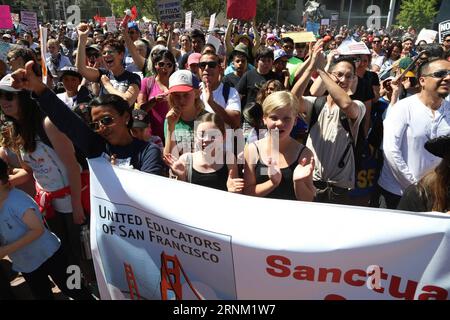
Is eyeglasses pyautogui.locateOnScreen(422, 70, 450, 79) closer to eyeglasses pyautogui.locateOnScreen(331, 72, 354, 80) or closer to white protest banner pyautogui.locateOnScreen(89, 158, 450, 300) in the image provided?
eyeglasses pyautogui.locateOnScreen(331, 72, 354, 80)

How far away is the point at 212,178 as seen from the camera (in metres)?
2.40

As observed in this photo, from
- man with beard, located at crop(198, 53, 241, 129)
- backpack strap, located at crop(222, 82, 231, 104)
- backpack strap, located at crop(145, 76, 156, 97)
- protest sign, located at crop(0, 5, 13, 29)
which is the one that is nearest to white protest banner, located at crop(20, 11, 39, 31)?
protest sign, located at crop(0, 5, 13, 29)

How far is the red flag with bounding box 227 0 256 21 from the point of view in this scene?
24.7 feet

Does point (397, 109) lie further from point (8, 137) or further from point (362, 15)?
point (362, 15)

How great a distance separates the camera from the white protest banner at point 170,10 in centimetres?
850

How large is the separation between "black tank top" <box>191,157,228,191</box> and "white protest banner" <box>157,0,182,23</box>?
6.98 metres

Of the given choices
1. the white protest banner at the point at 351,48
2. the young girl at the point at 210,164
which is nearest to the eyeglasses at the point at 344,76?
the white protest banner at the point at 351,48

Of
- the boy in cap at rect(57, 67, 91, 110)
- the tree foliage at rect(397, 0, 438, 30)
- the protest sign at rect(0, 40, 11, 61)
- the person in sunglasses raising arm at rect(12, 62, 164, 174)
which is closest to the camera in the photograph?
the person in sunglasses raising arm at rect(12, 62, 164, 174)

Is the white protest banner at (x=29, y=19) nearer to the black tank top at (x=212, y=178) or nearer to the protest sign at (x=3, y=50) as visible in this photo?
the protest sign at (x=3, y=50)

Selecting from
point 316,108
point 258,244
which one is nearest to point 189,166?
point 258,244

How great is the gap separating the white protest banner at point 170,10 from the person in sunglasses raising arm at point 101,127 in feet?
22.2

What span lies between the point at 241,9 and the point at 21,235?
6.54 m

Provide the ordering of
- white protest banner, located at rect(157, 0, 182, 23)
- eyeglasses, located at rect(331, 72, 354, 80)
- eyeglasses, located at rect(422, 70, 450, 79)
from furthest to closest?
white protest banner, located at rect(157, 0, 182, 23), eyeglasses, located at rect(331, 72, 354, 80), eyeglasses, located at rect(422, 70, 450, 79)
